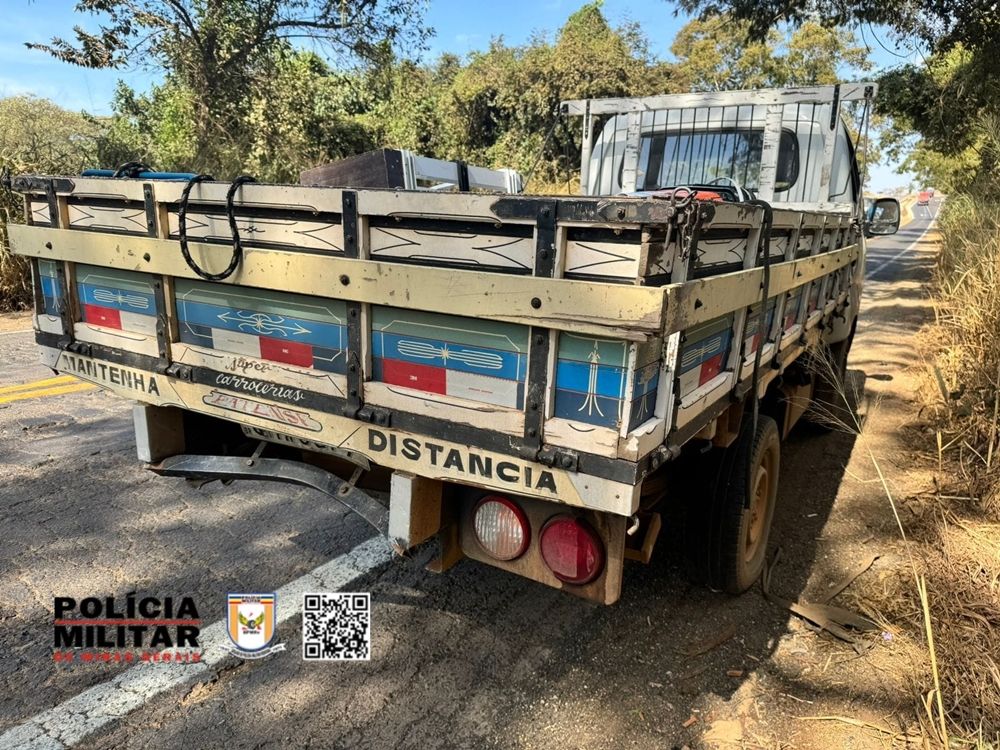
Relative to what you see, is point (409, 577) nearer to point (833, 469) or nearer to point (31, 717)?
point (31, 717)

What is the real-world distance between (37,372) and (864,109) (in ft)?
23.8

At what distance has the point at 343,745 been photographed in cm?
224

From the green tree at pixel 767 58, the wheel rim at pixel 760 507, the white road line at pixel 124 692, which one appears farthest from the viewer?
the green tree at pixel 767 58

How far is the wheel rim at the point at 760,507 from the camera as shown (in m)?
3.15

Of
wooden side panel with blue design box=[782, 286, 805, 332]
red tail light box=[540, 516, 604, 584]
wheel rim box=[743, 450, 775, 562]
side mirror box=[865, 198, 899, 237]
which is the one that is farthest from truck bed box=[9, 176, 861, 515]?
side mirror box=[865, 198, 899, 237]

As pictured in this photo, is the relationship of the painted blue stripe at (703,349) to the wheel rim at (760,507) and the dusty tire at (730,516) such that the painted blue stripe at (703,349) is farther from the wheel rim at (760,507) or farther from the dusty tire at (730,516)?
the wheel rim at (760,507)

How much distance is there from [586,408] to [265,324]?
1247mm

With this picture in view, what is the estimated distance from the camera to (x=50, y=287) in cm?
301

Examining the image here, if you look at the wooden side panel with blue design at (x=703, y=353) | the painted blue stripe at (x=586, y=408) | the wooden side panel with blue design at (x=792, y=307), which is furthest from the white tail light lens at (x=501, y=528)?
the wooden side panel with blue design at (x=792, y=307)

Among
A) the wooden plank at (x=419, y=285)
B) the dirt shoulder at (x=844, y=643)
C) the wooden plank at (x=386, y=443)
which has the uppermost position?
the wooden plank at (x=419, y=285)

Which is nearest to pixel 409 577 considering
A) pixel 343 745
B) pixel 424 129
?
pixel 343 745

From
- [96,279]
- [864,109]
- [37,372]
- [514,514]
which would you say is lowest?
[37,372]

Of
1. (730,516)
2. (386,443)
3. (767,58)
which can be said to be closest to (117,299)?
(386,443)

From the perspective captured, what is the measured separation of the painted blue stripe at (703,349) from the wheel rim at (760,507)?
84 centimetres
